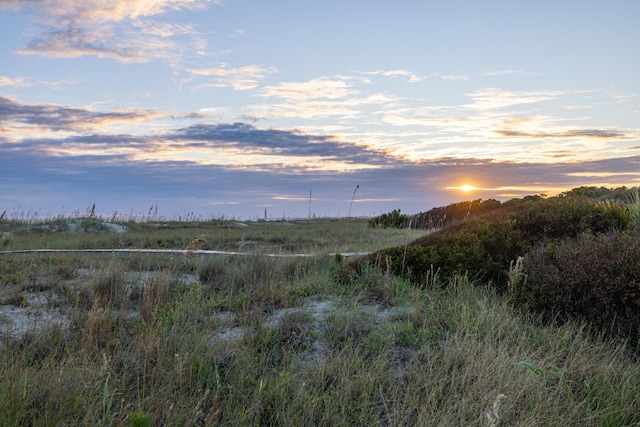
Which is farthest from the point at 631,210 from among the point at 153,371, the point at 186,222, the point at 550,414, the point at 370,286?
the point at 186,222

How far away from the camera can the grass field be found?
3943 mm

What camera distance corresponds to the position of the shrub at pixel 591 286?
588 cm

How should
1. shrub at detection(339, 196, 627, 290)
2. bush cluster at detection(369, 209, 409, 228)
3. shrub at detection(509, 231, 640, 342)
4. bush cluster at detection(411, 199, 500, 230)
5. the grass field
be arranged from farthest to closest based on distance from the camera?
bush cluster at detection(369, 209, 409, 228), bush cluster at detection(411, 199, 500, 230), shrub at detection(339, 196, 627, 290), shrub at detection(509, 231, 640, 342), the grass field

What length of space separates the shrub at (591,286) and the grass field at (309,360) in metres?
0.26

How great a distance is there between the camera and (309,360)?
4969 millimetres

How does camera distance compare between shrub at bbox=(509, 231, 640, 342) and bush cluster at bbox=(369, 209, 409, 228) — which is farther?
bush cluster at bbox=(369, 209, 409, 228)

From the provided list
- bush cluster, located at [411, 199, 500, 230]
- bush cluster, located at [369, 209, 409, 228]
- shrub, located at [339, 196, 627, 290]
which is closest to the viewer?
shrub, located at [339, 196, 627, 290]

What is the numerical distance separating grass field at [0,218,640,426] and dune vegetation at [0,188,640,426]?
0.02m

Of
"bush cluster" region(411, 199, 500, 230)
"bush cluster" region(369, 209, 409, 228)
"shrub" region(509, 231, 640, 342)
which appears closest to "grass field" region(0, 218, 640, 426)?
"shrub" region(509, 231, 640, 342)

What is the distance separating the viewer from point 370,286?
281 inches

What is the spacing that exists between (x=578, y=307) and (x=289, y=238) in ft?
42.8

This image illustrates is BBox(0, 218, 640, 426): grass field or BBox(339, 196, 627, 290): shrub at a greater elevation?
BBox(339, 196, 627, 290): shrub

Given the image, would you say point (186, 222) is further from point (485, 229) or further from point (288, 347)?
point (288, 347)

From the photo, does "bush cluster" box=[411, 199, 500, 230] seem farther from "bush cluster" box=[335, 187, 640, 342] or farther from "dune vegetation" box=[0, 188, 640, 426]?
"dune vegetation" box=[0, 188, 640, 426]
